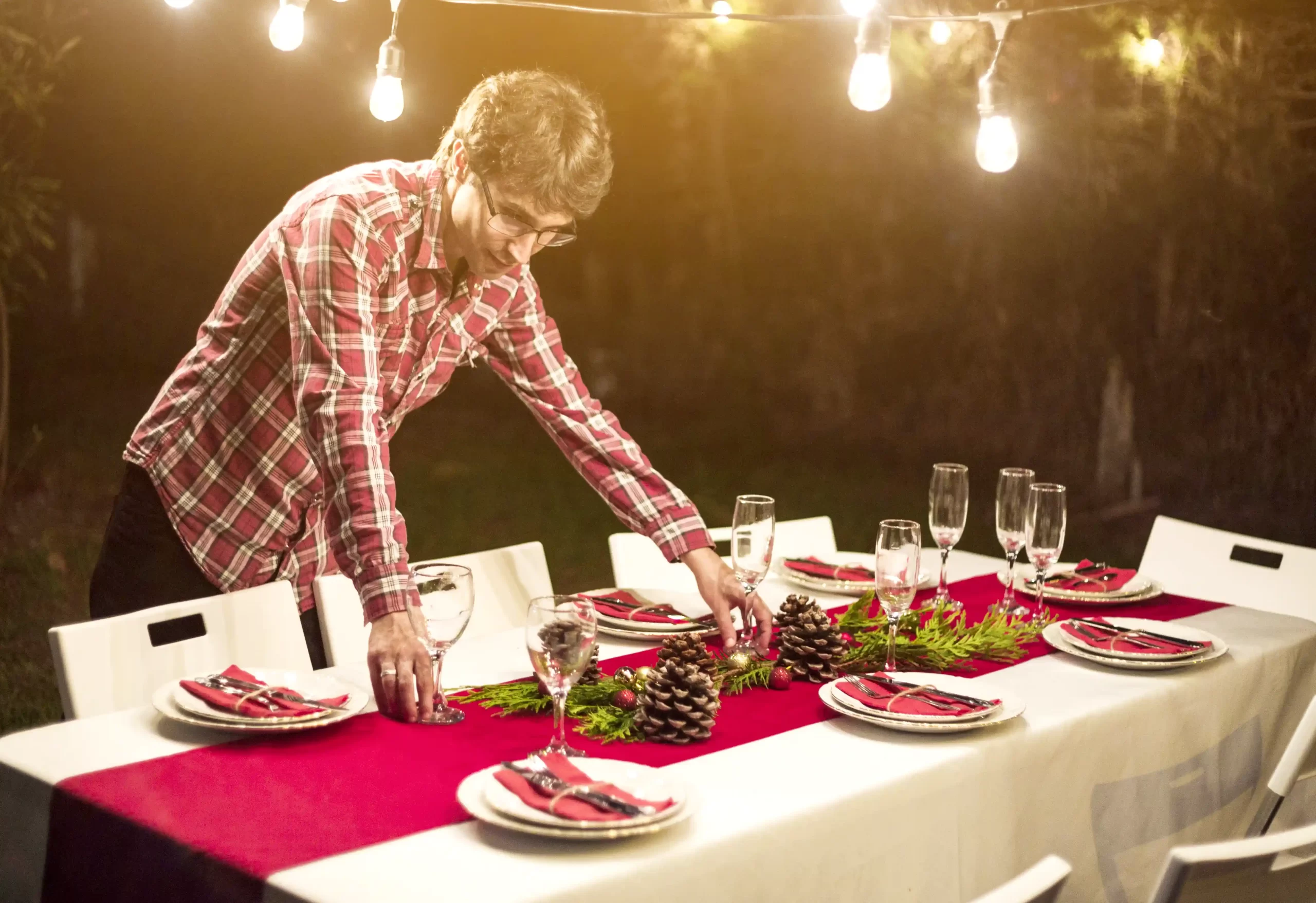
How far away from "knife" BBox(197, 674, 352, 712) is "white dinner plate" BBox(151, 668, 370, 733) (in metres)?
0.02

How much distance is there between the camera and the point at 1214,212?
4570 mm

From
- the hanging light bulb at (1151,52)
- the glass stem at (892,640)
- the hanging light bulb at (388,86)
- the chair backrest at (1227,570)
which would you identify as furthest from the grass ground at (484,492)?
the glass stem at (892,640)

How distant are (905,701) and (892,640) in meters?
0.20

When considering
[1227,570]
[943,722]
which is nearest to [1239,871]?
[943,722]

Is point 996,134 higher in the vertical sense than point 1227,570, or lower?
higher

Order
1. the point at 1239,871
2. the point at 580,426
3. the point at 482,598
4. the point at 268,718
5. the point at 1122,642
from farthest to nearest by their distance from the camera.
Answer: the point at 482,598
the point at 580,426
the point at 1122,642
the point at 268,718
the point at 1239,871

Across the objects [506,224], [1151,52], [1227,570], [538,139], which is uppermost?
[1151,52]

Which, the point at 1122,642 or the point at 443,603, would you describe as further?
the point at 1122,642

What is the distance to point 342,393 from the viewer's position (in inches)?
68.8

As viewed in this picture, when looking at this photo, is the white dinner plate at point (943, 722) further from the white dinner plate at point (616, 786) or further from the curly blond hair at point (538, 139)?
the curly blond hair at point (538, 139)

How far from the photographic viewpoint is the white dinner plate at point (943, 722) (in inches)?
63.7

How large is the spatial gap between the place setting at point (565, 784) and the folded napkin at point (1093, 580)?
4.35ft

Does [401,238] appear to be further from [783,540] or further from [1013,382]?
[1013,382]

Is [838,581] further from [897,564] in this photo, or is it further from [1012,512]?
[897,564]
